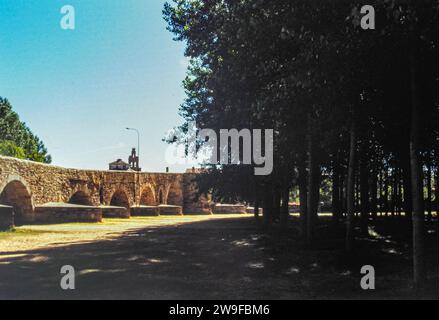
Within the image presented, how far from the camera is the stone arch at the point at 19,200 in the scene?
23.7 m

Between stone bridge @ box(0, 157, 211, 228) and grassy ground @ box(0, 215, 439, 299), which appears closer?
grassy ground @ box(0, 215, 439, 299)

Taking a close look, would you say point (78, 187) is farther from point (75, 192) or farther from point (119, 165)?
point (119, 165)

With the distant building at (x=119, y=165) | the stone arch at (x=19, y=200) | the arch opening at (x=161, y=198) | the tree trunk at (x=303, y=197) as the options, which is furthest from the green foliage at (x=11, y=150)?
the tree trunk at (x=303, y=197)

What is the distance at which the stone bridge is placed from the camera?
2380 cm

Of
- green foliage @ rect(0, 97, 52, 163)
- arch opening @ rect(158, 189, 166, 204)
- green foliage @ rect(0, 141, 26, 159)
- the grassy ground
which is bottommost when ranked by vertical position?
the grassy ground

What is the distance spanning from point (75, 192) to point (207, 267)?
2287 cm

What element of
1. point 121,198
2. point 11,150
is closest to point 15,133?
point 11,150

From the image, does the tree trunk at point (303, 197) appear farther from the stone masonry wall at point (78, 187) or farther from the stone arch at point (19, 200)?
the stone arch at point (19, 200)

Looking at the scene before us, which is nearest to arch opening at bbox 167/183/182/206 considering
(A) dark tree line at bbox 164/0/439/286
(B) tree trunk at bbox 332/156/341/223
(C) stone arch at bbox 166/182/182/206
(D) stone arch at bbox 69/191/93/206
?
(C) stone arch at bbox 166/182/182/206

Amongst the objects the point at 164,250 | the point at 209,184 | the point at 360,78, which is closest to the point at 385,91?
the point at 360,78

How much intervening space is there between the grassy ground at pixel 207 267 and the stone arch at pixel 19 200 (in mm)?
7270

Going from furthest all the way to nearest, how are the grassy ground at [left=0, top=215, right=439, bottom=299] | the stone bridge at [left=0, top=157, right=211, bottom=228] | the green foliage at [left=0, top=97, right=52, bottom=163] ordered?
the green foliage at [left=0, top=97, right=52, bottom=163]
the stone bridge at [left=0, top=157, right=211, bottom=228]
the grassy ground at [left=0, top=215, right=439, bottom=299]

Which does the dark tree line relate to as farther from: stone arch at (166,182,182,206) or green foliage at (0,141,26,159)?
green foliage at (0,141,26,159)

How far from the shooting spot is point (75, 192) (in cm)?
3091
